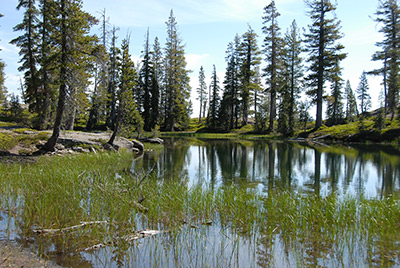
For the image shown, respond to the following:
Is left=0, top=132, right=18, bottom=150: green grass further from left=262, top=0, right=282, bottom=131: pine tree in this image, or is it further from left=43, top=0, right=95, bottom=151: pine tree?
left=262, top=0, right=282, bottom=131: pine tree

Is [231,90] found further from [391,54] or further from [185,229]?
[185,229]

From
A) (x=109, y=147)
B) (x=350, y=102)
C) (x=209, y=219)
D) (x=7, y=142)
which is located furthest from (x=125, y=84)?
(x=350, y=102)

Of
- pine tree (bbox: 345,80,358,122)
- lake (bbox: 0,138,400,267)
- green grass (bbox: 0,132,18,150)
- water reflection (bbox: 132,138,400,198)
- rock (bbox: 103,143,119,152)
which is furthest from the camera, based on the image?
pine tree (bbox: 345,80,358,122)

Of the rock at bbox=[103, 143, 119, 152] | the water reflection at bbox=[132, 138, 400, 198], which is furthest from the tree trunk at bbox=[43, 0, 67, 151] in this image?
the water reflection at bbox=[132, 138, 400, 198]

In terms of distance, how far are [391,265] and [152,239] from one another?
4.20m

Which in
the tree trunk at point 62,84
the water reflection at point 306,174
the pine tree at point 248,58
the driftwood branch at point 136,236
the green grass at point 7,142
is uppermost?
the pine tree at point 248,58

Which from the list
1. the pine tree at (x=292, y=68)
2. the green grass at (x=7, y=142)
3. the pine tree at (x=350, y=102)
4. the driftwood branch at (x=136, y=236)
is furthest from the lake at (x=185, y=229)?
the pine tree at (x=350, y=102)

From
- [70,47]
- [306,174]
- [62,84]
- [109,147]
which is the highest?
[70,47]

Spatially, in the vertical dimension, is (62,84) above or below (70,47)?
below

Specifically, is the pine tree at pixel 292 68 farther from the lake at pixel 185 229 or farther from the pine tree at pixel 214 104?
the lake at pixel 185 229

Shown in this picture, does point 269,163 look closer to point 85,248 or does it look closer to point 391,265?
point 391,265

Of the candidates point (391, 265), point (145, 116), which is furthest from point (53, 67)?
point (145, 116)

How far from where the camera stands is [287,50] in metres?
45.3

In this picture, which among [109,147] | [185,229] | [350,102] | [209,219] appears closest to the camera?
[185,229]
